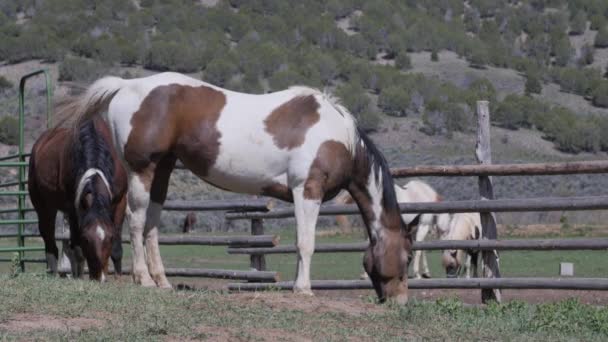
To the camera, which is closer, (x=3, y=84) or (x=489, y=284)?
(x=489, y=284)

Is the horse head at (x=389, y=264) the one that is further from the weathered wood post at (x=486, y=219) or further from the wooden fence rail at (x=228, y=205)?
the wooden fence rail at (x=228, y=205)

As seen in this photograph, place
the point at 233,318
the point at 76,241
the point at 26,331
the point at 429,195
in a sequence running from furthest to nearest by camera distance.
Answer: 1. the point at 429,195
2. the point at 76,241
3. the point at 233,318
4. the point at 26,331

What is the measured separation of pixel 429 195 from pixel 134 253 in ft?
27.9

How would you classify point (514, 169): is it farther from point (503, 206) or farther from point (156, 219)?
point (156, 219)

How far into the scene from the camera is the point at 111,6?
341ft

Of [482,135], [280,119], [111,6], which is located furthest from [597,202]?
[111,6]

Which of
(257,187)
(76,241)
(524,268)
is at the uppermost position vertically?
(257,187)

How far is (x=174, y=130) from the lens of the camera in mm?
8594

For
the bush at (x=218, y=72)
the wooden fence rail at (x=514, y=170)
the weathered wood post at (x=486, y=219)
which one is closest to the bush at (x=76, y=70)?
the bush at (x=218, y=72)

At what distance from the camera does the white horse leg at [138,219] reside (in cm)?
856

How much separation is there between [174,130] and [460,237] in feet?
24.4

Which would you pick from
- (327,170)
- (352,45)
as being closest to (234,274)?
(327,170)

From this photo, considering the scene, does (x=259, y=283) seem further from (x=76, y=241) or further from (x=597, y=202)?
(x=597, y=202)

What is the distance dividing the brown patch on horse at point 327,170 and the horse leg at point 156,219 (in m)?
1.21
